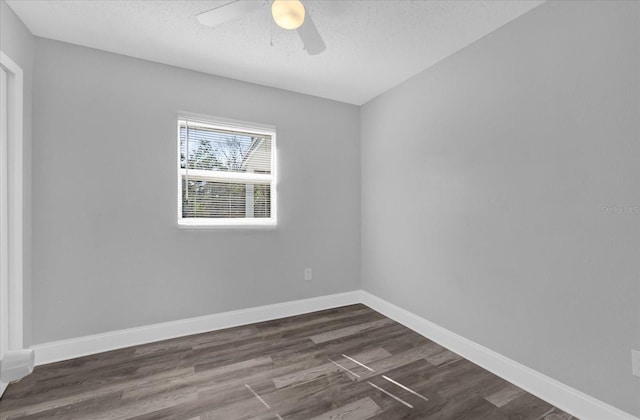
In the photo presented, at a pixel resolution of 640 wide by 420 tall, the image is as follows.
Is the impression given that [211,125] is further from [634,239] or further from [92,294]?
[634,239]

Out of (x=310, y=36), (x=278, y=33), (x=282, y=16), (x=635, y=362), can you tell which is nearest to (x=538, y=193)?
(x=635, y=362)

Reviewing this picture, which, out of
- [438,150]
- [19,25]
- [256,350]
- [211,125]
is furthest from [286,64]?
[256,350]

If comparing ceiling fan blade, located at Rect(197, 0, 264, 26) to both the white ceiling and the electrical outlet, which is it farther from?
the electrical outlet

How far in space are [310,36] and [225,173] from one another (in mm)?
1584

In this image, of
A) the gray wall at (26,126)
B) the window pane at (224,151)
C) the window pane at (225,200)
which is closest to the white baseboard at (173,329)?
the gray wall at (26,126)

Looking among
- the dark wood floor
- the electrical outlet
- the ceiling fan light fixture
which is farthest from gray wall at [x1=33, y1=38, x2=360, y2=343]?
the electrical outlet

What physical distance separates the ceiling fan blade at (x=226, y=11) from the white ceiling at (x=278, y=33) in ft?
1.07

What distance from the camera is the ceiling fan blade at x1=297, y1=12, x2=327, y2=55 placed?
1.52 meters

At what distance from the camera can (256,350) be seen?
230 cm

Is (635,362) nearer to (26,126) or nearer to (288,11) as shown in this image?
(288,11)

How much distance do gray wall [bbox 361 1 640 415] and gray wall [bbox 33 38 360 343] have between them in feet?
4.17

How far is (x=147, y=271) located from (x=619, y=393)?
3.21 metres

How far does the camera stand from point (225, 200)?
276cm

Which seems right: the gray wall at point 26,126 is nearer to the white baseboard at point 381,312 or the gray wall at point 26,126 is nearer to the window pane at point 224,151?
the white baseboard at point 381,312
